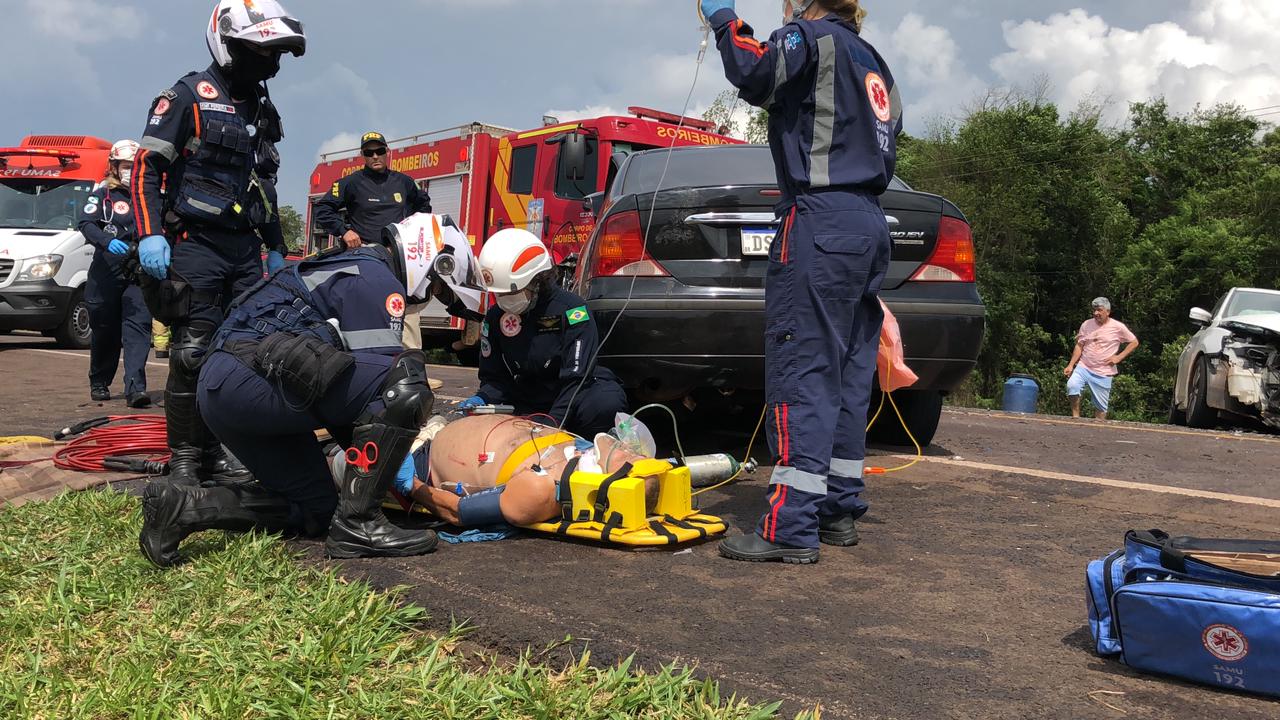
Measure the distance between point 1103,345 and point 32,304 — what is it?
43.9ft

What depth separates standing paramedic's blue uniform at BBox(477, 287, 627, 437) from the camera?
4.38 m

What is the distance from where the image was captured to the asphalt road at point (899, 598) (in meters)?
2.09

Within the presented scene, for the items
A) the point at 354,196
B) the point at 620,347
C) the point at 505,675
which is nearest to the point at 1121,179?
the point at 354,196

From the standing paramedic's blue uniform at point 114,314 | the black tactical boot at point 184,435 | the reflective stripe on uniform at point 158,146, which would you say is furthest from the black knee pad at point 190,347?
the standing paramedic's blue uniform at point 114,314

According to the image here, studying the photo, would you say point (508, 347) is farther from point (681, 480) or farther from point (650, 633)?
point (650, 633)

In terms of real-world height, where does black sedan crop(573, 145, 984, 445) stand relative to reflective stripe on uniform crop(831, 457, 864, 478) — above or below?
above

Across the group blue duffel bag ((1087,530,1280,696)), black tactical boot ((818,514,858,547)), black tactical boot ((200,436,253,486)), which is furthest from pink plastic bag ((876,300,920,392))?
black tactical boot ((200,436,253,486))

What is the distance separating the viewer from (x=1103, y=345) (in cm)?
1152

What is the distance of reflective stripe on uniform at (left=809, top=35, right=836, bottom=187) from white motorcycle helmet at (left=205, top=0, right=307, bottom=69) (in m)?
2.35

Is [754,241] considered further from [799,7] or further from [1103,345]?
[1103,345]

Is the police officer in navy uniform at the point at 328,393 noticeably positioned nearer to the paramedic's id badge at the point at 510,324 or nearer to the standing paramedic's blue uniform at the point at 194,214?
the standing paramedic's blue uniform at the point at 194,214

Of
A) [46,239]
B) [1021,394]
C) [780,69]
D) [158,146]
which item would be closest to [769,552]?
[780,69]

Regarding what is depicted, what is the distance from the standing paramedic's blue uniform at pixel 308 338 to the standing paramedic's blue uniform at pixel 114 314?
4.99 meters

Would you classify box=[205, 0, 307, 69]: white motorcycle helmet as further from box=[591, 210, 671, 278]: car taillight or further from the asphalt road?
the asphalt road
